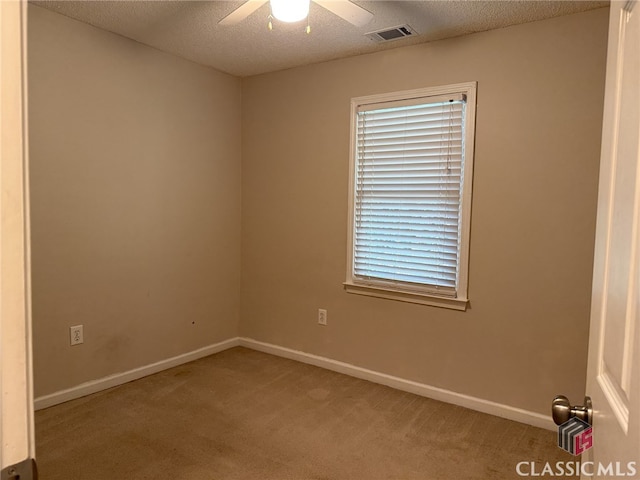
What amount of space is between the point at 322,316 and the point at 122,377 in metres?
1.60

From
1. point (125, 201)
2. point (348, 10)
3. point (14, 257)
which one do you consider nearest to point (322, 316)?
point (125, 201)

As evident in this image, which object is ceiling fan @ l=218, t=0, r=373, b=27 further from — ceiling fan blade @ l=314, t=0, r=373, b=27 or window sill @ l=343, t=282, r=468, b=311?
window sill @ l=343, t=282, r=468, b=311

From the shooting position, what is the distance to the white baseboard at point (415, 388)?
2727mm

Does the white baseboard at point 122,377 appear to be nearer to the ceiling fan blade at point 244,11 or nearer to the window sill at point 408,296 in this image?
the window sill at point 408,296

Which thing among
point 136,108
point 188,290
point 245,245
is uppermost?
point 136,108

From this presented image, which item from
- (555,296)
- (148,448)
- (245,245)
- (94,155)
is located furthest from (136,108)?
(555,296)

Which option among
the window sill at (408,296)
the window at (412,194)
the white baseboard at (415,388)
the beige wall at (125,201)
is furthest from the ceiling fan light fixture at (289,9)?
the white baseboard at (415,388)

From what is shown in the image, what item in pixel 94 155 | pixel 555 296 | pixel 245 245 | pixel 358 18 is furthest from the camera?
pixel 245 245

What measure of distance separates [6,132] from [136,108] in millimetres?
2871

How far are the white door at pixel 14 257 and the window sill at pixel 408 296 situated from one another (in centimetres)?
270

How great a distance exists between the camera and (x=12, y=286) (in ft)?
2.03

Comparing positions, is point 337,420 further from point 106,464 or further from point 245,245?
point 245,245

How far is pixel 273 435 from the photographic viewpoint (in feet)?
8.28

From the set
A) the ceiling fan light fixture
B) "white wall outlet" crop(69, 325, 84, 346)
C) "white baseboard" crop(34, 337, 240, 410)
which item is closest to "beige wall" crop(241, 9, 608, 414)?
"white baseboard" crop(34, 337, 240, 410)
